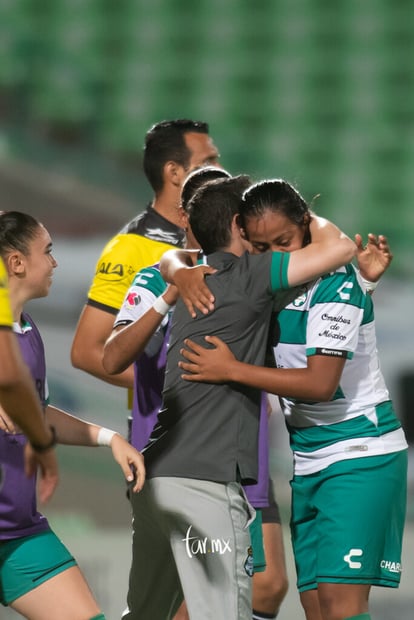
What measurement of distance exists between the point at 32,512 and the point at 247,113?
6.27 m

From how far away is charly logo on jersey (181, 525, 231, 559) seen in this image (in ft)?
8.63

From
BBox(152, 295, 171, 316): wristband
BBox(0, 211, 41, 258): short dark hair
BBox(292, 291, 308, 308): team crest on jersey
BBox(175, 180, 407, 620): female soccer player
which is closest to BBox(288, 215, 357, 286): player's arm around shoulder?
BBox(175, 180, 407, 620): female soccer player

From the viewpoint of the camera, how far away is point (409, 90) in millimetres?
8789

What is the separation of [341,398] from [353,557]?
404 mm

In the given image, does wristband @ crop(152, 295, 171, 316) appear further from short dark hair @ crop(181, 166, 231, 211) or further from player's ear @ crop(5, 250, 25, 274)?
short dark hair @ crop(181, 166, 231, 211)

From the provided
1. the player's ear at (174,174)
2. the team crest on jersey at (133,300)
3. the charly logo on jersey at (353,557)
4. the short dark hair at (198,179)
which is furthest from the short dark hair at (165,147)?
the charly logo on jersey at (353,557)

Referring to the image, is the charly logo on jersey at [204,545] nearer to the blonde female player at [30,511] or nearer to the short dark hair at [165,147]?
the blonde female player at [30,511]

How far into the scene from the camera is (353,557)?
2949mm

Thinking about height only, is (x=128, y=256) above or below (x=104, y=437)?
above

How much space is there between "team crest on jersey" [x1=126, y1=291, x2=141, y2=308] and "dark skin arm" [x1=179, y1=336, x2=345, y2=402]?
509 mm

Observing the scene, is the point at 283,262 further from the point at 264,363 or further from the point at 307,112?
the point at 307,112

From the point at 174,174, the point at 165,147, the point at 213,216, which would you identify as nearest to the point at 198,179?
the point at 213,216

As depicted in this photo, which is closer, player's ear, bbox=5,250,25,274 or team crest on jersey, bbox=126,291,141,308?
player's ear, bbox=5,250,25,274

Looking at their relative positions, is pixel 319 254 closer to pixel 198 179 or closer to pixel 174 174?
pixel 198 179
